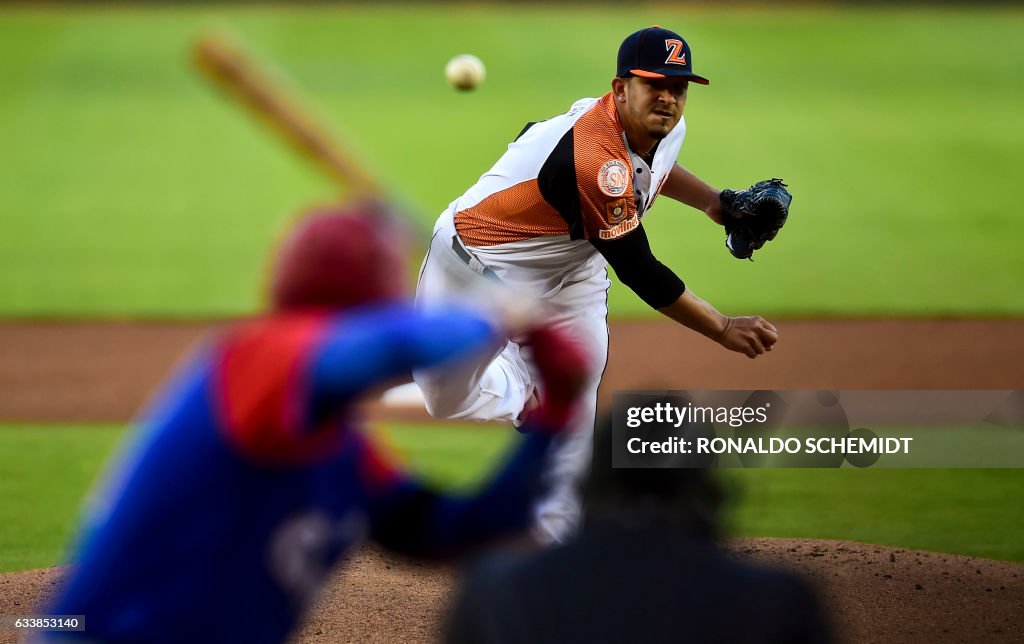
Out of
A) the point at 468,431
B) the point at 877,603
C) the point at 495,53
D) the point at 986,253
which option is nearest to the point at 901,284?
the point at 986,253

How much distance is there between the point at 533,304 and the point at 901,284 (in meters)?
10.2

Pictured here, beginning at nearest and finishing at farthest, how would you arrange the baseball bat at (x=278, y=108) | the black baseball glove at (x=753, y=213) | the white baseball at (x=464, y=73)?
the baseball bat at (x=278, y=108)
the black baseball glove at (x=753, y=213)
the white baseball at (x=464, y=73)

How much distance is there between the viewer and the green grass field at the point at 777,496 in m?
6.02

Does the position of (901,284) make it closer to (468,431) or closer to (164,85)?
(468,431)

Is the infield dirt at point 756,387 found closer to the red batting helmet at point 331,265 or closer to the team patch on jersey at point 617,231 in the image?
the team patch on jersey at point 617,231

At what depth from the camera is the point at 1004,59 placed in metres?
22.7

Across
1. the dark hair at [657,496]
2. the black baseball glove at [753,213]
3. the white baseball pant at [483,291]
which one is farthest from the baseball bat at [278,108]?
the black baseball glove at [753,213]

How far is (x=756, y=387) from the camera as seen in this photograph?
8.70 m

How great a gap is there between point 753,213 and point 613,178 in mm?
1011

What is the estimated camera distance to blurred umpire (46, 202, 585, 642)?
2096 millimetres

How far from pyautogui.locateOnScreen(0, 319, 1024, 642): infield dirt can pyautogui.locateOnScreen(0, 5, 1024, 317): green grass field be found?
82cm

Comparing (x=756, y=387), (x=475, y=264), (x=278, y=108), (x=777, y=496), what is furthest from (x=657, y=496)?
(x=756, y=387)

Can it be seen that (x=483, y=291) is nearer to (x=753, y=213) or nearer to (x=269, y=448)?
(x=753, y=213)

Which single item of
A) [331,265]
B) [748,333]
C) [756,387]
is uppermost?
[331,265]
